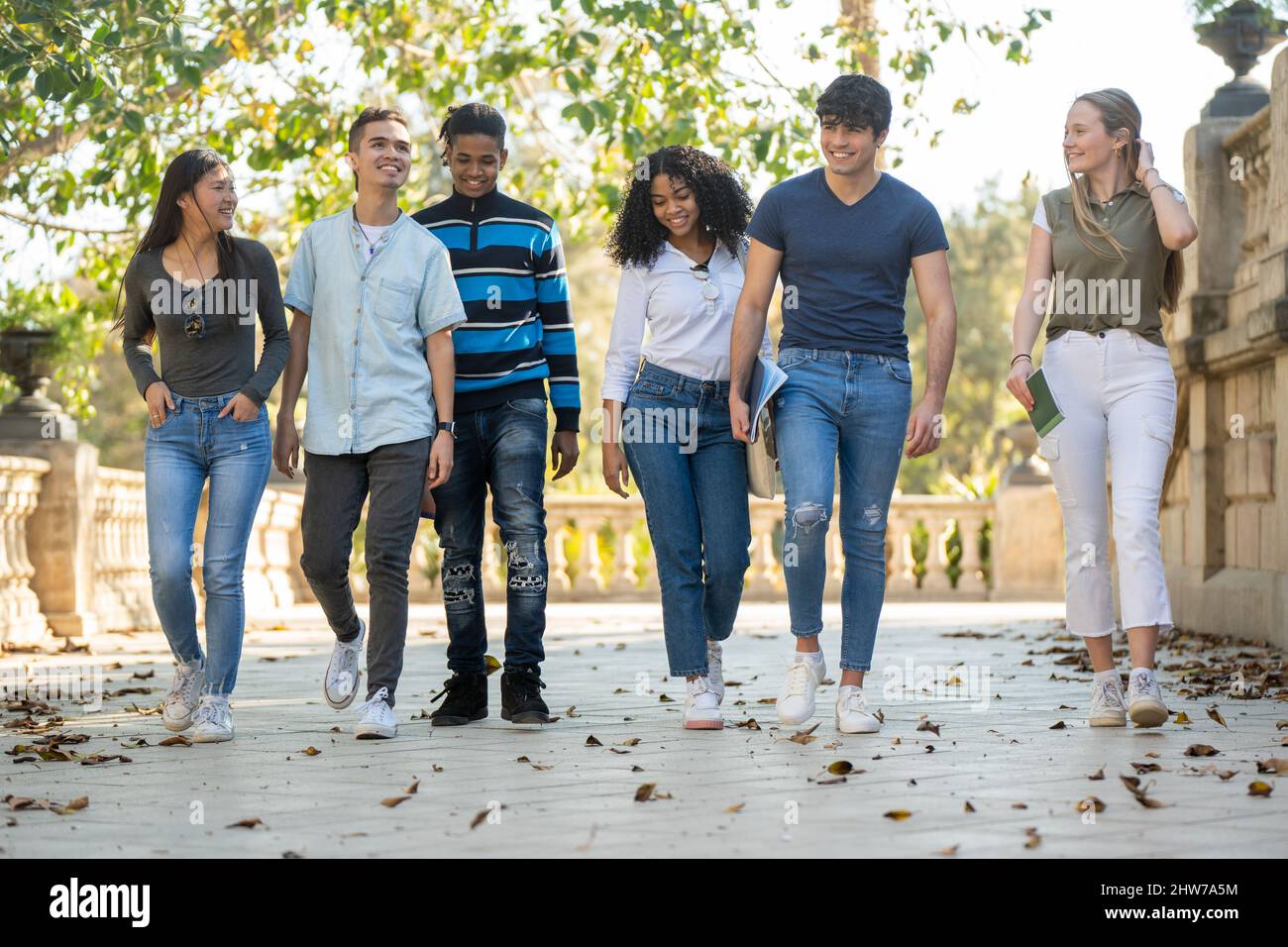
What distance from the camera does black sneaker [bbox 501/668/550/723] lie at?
6.37 meters

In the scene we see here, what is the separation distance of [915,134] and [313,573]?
1009cm

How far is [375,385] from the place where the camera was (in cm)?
603

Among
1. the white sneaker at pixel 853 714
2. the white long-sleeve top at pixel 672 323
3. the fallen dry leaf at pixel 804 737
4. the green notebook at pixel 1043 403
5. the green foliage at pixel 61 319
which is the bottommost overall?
the fallen dry leaf at pixel 804 737

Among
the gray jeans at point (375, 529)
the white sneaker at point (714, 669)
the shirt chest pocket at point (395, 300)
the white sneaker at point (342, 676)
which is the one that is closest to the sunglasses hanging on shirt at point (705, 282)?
the shirt chest pocket at point (395, 300)

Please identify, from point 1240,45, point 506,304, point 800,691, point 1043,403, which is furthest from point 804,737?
point 1240,45

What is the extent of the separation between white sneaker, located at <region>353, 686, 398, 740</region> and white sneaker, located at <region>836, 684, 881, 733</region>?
1.59m

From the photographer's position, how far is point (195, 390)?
6105 mm

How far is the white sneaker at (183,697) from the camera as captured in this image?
6262 mm

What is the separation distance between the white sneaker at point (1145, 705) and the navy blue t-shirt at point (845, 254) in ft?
4.64

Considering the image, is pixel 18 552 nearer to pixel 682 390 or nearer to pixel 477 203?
pixel 477 203

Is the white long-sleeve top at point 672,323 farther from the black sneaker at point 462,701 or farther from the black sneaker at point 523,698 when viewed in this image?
the black sneaker at point 462,701

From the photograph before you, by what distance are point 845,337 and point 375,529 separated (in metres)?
1.76
